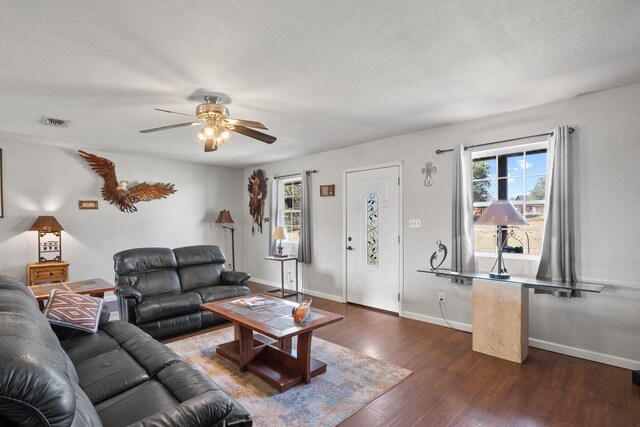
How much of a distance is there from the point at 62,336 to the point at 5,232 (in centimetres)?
322

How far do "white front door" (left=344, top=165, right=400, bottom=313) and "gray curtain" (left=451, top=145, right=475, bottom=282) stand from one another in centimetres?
85

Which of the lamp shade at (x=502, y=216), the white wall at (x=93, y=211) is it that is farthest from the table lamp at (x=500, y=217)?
the white wall at (x=93, y=211)

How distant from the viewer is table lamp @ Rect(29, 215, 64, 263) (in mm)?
4477

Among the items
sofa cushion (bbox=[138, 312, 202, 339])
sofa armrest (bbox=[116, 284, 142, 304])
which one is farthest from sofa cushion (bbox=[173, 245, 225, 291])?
sofa armrest (bbox=[116, 284, 142, 304])

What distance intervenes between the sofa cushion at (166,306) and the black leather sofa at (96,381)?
0.67m

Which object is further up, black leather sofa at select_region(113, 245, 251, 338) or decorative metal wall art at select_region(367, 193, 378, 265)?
decorative metal wall art at select_region(367, 193, 378, 265)

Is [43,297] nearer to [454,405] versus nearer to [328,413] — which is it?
[328,413]

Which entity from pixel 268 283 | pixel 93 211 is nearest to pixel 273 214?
pixel 268 283

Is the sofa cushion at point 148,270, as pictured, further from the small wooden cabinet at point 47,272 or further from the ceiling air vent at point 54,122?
the ceiling air vent at point 54,122

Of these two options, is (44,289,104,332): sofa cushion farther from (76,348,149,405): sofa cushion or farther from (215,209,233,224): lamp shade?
(215,209,233,224): lamp shade

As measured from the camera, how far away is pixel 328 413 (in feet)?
7.27

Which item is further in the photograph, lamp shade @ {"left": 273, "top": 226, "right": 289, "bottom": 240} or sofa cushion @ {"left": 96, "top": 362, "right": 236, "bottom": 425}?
lamp shade @ {"left": 273, "top": 226, "right": 289, "bottom": 240}

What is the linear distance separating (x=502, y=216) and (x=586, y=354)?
1505 millimetres

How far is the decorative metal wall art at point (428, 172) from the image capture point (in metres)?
4.14
